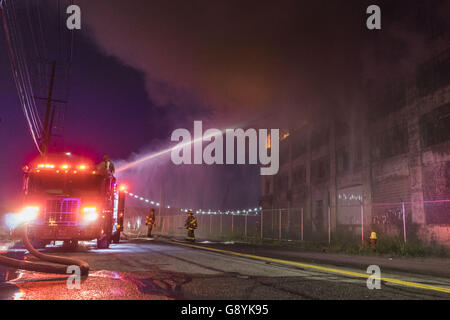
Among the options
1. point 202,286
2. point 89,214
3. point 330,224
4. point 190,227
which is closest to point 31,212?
point 89,214

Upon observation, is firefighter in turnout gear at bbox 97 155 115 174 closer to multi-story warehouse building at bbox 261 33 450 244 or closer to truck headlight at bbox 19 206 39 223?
truck headlight at bbox 19 206 39 223

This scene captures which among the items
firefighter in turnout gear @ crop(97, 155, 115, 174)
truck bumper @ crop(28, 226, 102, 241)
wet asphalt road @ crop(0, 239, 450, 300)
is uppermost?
firefighter in turnout gear @ crop(97, 155, 115, 174)

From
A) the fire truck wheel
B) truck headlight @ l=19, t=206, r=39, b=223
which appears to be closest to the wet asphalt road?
truck headlight @ l=19, t=206, r=39, b=223

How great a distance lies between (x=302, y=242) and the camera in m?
17.6

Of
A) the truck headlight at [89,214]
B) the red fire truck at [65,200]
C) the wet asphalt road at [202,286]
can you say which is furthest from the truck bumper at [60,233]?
the wet asphalt road at [202,286]

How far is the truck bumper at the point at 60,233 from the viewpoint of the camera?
34.4 feet

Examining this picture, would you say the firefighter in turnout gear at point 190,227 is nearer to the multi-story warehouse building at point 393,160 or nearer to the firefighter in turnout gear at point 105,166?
the multi-story warehouse building at point 393,160

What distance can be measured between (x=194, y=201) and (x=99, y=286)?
171 ft

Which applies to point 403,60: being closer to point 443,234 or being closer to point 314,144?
point 443,234

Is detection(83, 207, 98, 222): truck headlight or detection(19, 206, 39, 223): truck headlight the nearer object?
detection(19, 206, 39, 223): truck headlight

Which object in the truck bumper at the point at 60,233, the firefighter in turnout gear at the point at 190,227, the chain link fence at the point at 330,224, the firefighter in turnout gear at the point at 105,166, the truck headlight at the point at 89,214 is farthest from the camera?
the firefighter in turnout gear at the point at 190,227

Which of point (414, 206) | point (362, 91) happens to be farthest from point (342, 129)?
point (414, 206)

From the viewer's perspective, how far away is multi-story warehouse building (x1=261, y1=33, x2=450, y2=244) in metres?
16.5

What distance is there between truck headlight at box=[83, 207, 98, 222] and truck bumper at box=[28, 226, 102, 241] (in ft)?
0.76
